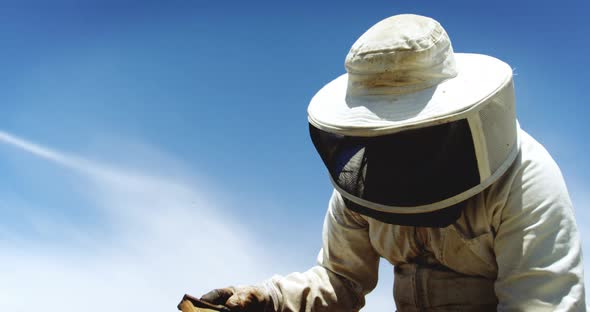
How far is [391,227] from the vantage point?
4.06m

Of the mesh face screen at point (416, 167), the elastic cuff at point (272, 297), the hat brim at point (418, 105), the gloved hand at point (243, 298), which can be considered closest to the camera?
the hat brim at point (418, 105)

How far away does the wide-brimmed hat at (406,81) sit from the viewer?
11.1 ft

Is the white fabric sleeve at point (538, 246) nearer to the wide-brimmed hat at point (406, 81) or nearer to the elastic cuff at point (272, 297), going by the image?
the wide-brimmed hat at point (406, 81)

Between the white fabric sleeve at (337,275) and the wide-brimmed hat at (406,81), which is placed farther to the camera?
the white fabric sleeve at (337,275)

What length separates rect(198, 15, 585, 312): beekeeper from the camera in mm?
3434

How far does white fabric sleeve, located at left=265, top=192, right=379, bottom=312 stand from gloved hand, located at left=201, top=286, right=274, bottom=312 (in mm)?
58

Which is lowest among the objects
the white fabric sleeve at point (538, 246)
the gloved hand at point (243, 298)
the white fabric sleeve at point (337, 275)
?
the white fabric sleeve at point (538, 246)

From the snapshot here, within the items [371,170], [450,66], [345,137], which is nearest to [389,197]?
[371,170]

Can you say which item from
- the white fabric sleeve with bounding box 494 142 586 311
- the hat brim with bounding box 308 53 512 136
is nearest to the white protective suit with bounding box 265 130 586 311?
the white fabric sleeve with bounding box 494 142 586 311

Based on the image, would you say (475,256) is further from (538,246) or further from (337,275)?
(337,275)

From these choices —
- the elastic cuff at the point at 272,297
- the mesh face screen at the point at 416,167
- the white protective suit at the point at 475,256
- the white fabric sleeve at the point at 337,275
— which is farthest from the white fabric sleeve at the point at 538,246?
the elastic cuff at the point at 272,297

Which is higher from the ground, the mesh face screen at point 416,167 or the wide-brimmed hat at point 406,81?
the wide-brimmed hat at point 406,81

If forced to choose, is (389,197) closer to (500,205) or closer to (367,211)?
(367,211)

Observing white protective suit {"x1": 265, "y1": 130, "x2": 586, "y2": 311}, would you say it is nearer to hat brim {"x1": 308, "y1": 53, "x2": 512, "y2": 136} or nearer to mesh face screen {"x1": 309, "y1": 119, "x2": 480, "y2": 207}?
mesh face screen {"x1": 309, "y1": 119, "x2": 480, "y2": 207}
